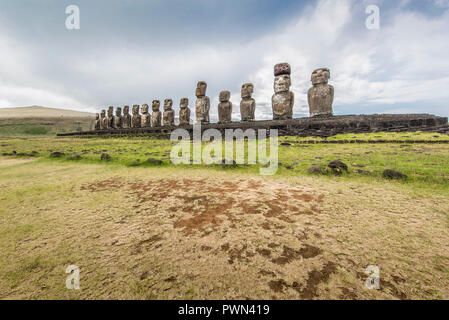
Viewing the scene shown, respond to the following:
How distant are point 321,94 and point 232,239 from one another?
30.7 ft

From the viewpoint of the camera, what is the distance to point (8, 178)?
3771 millimetres

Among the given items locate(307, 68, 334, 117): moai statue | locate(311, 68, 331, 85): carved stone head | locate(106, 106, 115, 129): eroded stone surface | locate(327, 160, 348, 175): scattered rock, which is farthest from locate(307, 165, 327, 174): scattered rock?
locate(106, 106, 115, 129): eroded stone surface

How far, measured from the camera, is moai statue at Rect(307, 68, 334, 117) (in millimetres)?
8984

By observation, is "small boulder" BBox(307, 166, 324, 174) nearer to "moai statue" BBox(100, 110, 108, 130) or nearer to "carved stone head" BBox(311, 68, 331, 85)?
"carved stone head" BBox(311, 68, 331, 85)

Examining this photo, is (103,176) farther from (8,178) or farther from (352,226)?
(352,226)

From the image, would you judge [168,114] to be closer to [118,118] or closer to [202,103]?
[202,103]

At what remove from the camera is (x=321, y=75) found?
906cm

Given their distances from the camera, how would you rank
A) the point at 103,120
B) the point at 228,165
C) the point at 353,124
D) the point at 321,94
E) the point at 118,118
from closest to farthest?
the point at 228,165
the point at 353,124
the point at 321,94
the point at 118,118
the point at 103,120

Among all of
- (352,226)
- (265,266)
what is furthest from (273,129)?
(265,266)

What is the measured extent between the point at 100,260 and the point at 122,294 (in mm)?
416

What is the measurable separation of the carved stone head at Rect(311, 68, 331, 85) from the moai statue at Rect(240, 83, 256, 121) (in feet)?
10.4

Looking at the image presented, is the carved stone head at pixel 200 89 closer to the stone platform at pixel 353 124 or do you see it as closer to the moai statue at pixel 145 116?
the stone platform at pixel 353 124

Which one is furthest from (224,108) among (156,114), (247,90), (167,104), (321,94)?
(156,114)
